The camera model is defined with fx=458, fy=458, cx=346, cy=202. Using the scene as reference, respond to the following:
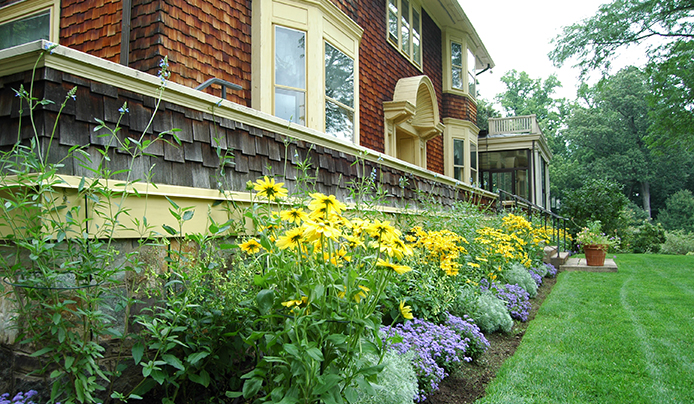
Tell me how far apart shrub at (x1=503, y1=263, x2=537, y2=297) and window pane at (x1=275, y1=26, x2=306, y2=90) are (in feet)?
11.9

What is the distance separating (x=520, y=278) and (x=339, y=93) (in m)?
3.80

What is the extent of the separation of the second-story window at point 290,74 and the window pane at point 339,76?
2.11ft

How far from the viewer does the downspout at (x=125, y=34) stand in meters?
4.96

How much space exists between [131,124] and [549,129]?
46254 mm

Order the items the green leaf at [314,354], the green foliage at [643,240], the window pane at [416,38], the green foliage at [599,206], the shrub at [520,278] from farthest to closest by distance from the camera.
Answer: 1. the green foliage at [643,240]
2. the green foliage at [599,206]
3. the window pane at [416,38]
4. the shrub at [520,278]
5. the green leaf at [314,354]

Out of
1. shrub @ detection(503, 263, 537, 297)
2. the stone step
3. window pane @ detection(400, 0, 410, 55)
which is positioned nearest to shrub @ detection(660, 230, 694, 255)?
the stone step

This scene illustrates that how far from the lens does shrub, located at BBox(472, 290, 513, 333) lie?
4.12 meters

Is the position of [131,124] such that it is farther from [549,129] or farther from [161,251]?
[549,129]

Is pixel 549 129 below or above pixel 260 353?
above

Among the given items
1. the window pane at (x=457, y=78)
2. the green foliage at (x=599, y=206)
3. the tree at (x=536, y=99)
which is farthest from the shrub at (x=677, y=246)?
the tree at (x=536, y=99)

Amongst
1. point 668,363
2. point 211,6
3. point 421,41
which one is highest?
point 421,41

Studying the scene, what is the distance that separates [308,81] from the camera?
6.20 m

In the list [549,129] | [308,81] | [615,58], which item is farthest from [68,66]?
[549,129]

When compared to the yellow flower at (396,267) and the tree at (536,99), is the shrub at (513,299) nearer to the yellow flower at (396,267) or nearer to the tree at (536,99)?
the yellow flower at (396,267)
